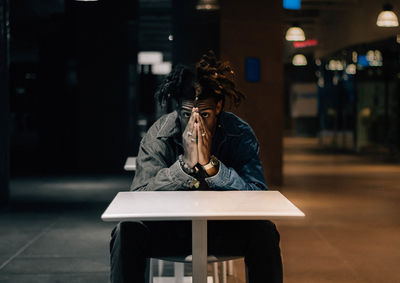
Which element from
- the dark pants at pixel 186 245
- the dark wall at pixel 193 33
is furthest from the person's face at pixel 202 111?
the dark wall at pixel 193 33

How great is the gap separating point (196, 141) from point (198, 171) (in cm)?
24

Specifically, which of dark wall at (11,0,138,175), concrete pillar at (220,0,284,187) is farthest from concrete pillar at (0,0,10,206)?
dark wall at (11,0,138,175)

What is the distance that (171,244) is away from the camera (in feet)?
11.3

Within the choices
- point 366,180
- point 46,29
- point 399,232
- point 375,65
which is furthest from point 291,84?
point 399,232

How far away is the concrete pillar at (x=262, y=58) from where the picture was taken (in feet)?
37.4

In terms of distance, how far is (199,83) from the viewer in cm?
372

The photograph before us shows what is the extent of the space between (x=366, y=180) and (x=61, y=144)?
753 centimetres

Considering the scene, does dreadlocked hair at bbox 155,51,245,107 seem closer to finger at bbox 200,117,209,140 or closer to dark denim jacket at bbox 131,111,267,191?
dark denim jacket at bbox 131,111,267,191

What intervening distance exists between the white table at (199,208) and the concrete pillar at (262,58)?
26.0ft

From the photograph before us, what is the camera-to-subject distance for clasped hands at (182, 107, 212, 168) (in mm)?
3445

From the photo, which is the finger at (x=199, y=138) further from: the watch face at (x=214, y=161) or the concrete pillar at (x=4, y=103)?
the concrete pillar at (x=4, y=103)

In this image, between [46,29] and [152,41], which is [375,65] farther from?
[46,29]

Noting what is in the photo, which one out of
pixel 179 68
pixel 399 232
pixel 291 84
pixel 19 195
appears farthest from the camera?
pixel 291 84

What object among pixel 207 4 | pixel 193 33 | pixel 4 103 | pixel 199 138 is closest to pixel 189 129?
pixel 199 138
